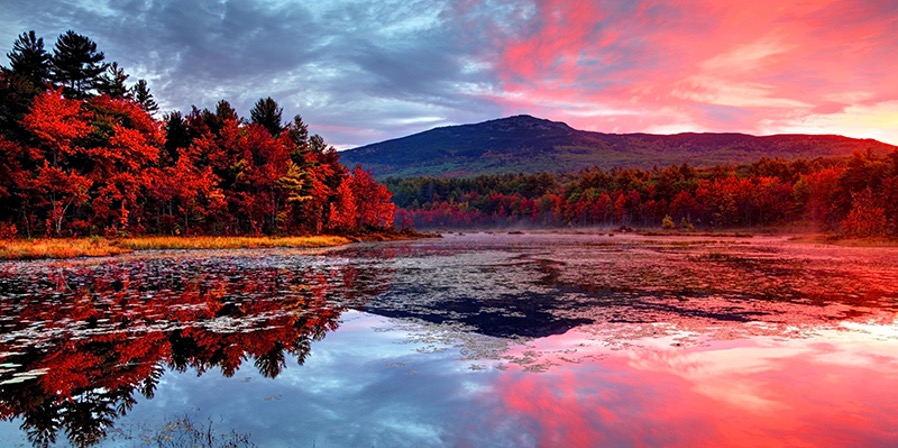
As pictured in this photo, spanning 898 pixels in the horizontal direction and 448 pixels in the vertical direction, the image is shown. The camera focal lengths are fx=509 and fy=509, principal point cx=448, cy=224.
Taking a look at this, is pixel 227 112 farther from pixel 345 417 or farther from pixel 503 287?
pixel 345 417

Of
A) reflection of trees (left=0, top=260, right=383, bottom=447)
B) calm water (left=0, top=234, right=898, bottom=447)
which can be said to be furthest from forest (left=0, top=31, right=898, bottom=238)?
calm water (left=0, top=234, right=898, bottom=447)

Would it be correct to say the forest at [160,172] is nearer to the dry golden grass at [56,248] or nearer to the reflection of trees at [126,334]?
the dry golden grass at [56,248]

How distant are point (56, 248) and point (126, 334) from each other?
30.8 meters

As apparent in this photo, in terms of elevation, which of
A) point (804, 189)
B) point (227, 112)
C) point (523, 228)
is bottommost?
point (523, 228)

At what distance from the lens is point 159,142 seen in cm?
5025

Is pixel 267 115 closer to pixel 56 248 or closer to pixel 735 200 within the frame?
pixel 56 248

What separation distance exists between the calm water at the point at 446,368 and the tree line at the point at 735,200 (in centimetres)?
7162

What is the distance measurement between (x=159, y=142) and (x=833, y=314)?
54.5 metres

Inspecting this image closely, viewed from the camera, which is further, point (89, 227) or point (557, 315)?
point (89, 227)

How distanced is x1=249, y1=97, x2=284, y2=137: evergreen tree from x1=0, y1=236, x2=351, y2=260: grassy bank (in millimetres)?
21947

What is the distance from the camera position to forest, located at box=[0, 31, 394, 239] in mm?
40750

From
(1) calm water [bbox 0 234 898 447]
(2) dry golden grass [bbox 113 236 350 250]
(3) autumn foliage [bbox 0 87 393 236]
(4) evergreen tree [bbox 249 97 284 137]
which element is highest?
(4) evergreen tree [bbox 249 97 284 137]

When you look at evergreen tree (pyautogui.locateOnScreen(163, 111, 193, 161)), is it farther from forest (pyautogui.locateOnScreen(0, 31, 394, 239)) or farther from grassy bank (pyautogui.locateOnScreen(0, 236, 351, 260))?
grassy bank (pyautogui.locateOnScreen(0, 236, 351, 260))

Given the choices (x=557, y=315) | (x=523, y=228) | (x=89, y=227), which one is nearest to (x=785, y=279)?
(x=557, y=315)
